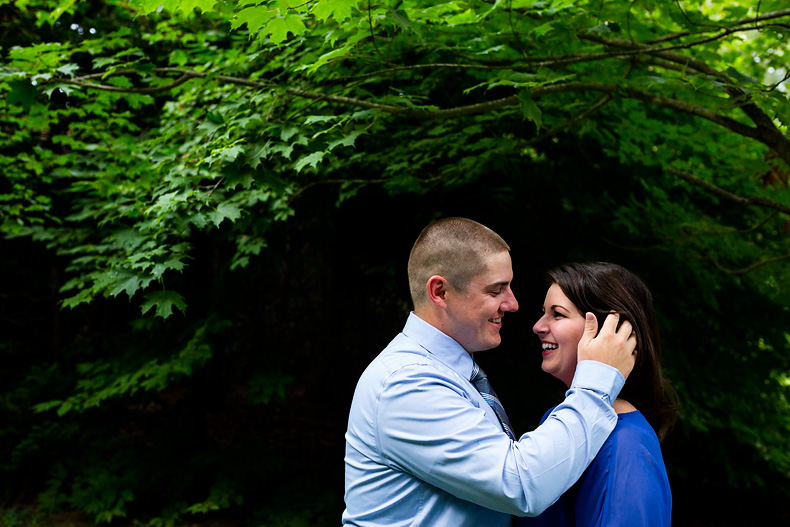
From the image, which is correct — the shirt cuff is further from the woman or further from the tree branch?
the tree branch

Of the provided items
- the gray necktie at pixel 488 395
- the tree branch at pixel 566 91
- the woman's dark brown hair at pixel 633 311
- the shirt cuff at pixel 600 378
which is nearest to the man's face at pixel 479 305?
the gray necktie at pixel 488 395

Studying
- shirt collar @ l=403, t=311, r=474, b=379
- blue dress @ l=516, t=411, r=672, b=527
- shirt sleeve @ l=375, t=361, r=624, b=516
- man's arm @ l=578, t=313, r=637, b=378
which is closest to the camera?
shirt sleeve @ l=375, t=361, r=624, b=516

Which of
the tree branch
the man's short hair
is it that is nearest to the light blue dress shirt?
the man's short hair

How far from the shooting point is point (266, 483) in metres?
7.29

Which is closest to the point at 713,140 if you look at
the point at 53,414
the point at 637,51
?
the point at 637,51

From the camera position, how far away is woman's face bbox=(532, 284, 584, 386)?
2092 millimetres

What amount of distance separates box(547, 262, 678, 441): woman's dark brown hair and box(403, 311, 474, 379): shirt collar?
0.42 m

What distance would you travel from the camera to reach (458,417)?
1.70 m

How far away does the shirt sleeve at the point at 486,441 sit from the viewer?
1604 millimetres

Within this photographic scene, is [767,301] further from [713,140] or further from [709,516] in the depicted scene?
[709,516]

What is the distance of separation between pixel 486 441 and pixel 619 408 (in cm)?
60

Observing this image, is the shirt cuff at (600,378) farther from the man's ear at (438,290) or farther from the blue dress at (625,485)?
the man's ear at (438,290)

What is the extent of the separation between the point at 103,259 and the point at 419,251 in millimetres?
3372

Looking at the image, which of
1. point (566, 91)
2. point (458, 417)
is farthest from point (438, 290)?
point (566, 91)
